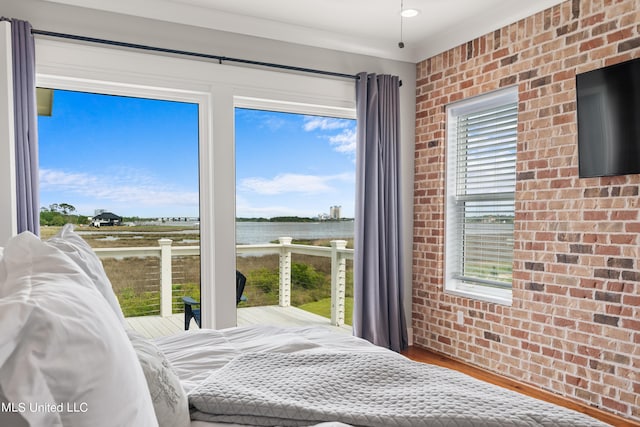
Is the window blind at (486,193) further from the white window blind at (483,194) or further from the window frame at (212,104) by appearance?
the window frame at (212,104)

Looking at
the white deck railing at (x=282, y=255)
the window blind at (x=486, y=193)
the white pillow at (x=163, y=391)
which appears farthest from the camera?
the window blind at (x=486, y=193)

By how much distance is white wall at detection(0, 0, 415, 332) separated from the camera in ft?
10.3

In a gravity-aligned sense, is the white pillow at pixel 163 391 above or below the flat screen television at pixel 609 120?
below

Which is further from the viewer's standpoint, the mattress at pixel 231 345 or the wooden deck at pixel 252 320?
the wooden deck at pixel 252 320

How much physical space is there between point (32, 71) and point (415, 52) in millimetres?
3052

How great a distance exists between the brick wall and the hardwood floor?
5 centimetres

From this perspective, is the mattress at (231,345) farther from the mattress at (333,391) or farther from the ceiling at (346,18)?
the ceiling at (346,18)

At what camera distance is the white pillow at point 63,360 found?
54 centimetres

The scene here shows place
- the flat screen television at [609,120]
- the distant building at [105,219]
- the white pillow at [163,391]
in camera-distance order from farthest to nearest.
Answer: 1. the distant building at [105,219]
2. the flat screen television at [609,120]
3. the white pillow at [163,391]

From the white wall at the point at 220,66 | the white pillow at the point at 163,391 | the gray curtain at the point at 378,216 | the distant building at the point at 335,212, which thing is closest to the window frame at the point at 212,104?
the white wall at the point at 220,66

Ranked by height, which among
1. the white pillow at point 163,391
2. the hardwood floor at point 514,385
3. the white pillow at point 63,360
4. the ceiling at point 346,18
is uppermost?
the ceiling at point 346,18

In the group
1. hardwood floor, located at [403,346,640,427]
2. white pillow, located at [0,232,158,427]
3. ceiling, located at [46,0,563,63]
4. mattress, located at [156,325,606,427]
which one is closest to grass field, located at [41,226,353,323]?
hardwood floor, located at [403,346,640,427]

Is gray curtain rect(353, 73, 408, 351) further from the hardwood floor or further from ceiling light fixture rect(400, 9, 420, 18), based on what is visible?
ceiling light fixture rect(400, 9, 420, 18)

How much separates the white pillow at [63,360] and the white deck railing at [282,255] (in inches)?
106
